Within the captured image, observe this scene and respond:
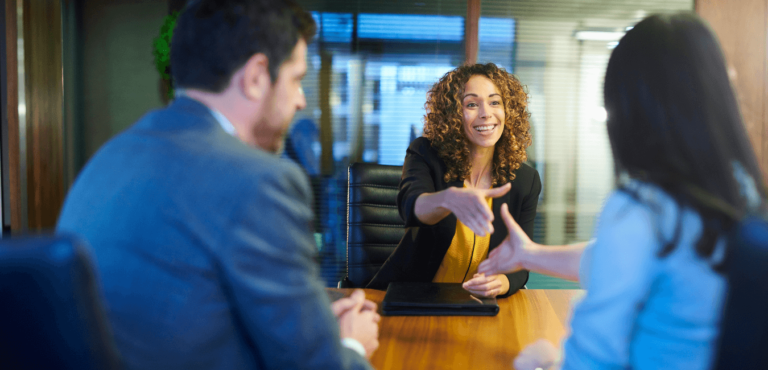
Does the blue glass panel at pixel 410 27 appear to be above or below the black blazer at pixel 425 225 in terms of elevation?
above

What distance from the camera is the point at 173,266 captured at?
592 mm

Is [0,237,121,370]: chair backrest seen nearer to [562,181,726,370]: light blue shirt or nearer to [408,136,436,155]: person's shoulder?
[562,181,726,370]: light blue shirt

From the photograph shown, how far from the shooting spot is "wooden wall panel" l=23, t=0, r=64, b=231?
9.58ft

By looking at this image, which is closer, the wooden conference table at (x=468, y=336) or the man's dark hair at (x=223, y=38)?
the man's dark hair at (x=223, y=38)

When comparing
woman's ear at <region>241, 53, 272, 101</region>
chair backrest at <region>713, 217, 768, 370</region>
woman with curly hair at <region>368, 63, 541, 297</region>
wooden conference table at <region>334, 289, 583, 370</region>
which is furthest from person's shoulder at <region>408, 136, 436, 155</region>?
chair backrest at <region>713, 217, 768, 370</region>

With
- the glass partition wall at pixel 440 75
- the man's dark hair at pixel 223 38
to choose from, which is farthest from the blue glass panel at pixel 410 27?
the man's dark hair at pixel 223 38

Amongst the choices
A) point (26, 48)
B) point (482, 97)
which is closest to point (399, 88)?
point (482, 97)

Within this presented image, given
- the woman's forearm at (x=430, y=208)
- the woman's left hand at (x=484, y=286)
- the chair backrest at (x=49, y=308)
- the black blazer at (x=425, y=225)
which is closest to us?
the chair backrest at (x=49, y=308)

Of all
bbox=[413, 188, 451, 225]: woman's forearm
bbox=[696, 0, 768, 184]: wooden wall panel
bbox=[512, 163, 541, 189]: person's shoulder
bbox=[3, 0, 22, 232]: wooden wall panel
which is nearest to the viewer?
bbox=[413, 188, 451, 225]: woman's forearm

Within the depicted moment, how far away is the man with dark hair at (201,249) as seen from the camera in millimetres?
591

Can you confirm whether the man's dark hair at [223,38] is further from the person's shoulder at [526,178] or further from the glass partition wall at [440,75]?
the glass partition wall at [440,75]

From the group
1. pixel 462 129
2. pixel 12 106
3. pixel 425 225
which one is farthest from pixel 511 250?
pixel 12 106

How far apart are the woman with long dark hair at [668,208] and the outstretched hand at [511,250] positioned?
1.50 feet

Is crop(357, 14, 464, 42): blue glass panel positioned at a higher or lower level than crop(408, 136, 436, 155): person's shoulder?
higher
